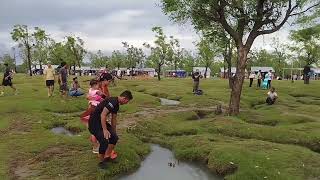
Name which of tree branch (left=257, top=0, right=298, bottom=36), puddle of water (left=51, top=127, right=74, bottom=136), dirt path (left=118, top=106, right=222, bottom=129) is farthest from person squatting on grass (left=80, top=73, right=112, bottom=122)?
tree branch (left=257, top=0, right=298, bottom=36)

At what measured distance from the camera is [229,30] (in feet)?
89.5

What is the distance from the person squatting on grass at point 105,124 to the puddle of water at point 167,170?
105cm

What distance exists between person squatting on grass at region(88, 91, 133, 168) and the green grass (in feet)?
1.88

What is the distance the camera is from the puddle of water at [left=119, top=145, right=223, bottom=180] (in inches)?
576

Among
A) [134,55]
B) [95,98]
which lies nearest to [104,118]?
[95,98]

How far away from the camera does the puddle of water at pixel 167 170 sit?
14.6 metres

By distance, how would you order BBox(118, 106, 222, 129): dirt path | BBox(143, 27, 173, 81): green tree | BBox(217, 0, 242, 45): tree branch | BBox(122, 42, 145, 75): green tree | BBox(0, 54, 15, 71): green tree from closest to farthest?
BBox(118, 106, 222, 129): dirt path < BBox(217, 0, 242, 45): tree branch < BBox(143, 27, 173, 81): green tree < BBox(122, 42, 145, 75): green tree < BBox(0, 54, 15, 71): green tree

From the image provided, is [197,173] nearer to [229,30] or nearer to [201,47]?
[229,30]

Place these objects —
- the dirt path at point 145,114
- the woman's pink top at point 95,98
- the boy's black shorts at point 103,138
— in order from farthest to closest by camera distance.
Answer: the dirt path at point 145,114 < the woman's pink top at point 95,98 < the boy's black shorts at point 103,138

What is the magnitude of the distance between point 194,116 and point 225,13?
7452mm

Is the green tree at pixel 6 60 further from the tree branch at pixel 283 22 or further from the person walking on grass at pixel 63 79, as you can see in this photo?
the tree branch at pixel 283 22

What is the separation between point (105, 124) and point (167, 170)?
3710mm

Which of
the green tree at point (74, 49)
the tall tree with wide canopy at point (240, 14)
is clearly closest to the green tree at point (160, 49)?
the green tree at point (74, 49)

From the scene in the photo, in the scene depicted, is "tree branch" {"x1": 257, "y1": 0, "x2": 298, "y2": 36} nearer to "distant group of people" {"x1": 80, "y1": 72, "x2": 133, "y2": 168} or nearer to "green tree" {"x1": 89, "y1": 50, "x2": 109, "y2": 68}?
"distant group of people" {"x1": 80, "y1": 72, "x2": 133, "y2": 168}
